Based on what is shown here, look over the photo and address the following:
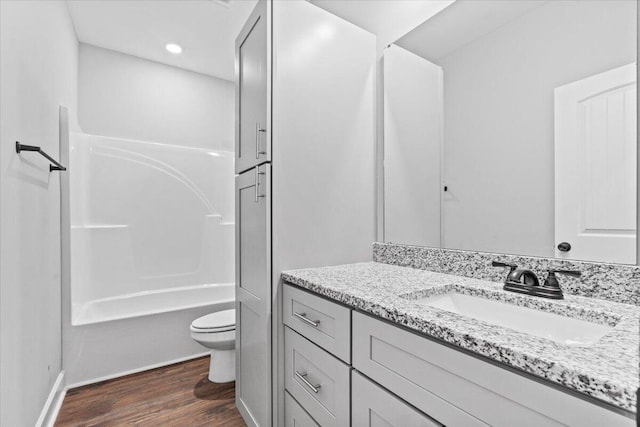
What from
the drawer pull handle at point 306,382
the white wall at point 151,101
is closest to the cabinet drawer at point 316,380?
the drawer pull handle at point 306,382

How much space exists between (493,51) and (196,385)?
8.28 ft

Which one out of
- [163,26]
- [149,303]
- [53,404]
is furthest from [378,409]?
[163,26]

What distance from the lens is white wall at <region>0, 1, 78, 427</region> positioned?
1.21 meters

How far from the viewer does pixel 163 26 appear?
98.9 inches

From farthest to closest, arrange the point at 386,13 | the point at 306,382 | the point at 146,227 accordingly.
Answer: the point at 146,227
the point at 386,13
the point at 306,382

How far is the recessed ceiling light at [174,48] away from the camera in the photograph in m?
2.78

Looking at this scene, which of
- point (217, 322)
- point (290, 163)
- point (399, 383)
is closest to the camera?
point (399, 383)

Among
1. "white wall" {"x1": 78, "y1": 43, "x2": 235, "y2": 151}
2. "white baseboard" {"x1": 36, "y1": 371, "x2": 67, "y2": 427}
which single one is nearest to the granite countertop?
"white baseboard" {"x1": 36, "y1": 371, "x2": 67, "y2": 427}

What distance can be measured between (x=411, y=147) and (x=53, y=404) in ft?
8.16

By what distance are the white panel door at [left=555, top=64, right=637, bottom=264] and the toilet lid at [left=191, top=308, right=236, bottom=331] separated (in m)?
1.92

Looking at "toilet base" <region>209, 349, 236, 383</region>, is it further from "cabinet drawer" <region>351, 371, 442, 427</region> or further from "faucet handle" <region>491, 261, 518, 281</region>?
"faucet handle" <region>491, 261, 518, 281</region>

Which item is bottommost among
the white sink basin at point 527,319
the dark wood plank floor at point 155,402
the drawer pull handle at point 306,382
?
the dark wood plank floor at point 155,402

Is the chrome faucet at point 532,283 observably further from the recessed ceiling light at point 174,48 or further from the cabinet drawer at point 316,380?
the recessed ceiling light at point 174,48

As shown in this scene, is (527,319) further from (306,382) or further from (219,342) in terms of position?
(219,342)
